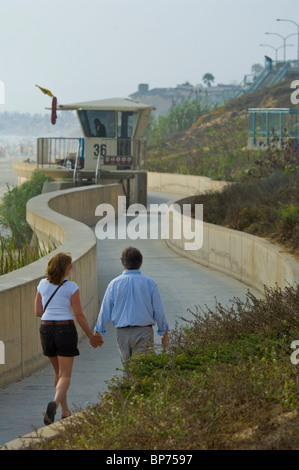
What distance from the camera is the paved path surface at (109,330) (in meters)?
8.95

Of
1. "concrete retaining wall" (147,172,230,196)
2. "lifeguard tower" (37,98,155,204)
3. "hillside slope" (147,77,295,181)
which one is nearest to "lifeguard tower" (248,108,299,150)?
"hillside slope" (147,77,295,181)

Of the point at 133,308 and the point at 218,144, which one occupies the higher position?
the point at 133,308

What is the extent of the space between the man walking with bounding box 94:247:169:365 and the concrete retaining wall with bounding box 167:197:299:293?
4742 mm

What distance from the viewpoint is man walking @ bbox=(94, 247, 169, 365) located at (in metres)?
8.45

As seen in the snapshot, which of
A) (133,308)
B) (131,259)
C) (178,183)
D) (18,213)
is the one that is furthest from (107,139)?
(133,308)

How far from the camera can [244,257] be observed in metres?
18.2

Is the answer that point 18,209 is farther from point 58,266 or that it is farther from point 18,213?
point 58,266

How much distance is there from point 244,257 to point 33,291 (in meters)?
8.10

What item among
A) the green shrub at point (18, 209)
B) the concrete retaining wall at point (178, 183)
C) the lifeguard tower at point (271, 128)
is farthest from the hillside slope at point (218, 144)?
the green shrub at point (18, 209)

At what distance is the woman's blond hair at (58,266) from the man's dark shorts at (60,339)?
0.39 meters

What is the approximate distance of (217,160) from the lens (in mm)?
57125

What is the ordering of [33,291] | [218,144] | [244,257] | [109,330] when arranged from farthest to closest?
[218,144]
[244,257]
[109,330]
[33,291]

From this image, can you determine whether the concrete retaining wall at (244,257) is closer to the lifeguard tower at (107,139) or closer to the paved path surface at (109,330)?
the paved path surface at (109,330)

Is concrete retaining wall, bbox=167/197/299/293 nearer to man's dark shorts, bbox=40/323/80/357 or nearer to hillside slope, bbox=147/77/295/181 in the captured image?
man's dark shorts, bbox=40/323/80/357
